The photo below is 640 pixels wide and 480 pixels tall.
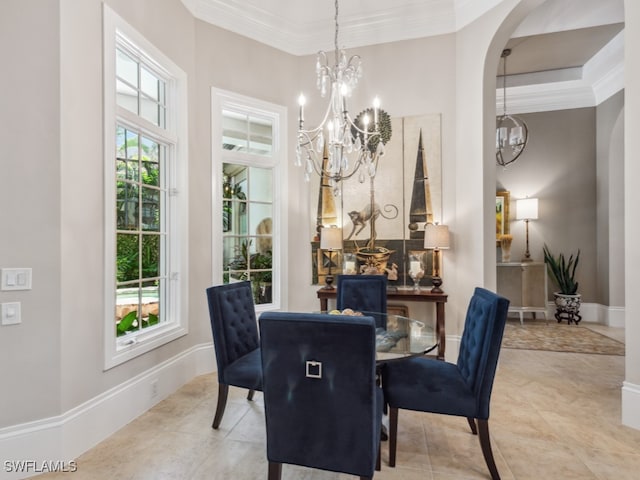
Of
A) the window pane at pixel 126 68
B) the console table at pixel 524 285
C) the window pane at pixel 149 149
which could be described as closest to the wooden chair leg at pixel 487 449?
the window pane at pixel 149 149

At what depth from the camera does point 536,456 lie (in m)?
2.12

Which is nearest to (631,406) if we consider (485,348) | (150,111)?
(485,348)

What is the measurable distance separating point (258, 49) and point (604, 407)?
477 centimetres

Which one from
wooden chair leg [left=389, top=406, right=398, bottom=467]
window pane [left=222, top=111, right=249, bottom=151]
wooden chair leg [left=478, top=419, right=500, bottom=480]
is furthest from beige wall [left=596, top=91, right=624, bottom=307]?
window pane [left=222, top=111, right=249, bottom=151]

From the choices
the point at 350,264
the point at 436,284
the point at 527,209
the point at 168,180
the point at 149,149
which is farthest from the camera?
the point at 527,209

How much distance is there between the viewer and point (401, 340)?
2.14 metres

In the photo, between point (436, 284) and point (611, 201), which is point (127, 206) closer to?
point (436, 284)

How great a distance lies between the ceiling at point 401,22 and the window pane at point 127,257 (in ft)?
7.81

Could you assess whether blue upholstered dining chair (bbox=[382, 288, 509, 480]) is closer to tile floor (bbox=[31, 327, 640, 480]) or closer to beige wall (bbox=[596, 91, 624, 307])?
tile floor (bbox=[31, 327, 640, 480])

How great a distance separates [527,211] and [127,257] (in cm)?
584

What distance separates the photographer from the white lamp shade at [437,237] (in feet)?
11.9

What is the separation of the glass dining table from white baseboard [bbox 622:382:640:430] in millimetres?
1555

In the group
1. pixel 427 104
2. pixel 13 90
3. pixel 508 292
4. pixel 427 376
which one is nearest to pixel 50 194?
pixel 13 90

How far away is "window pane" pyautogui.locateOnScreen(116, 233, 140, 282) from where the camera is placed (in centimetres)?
262
